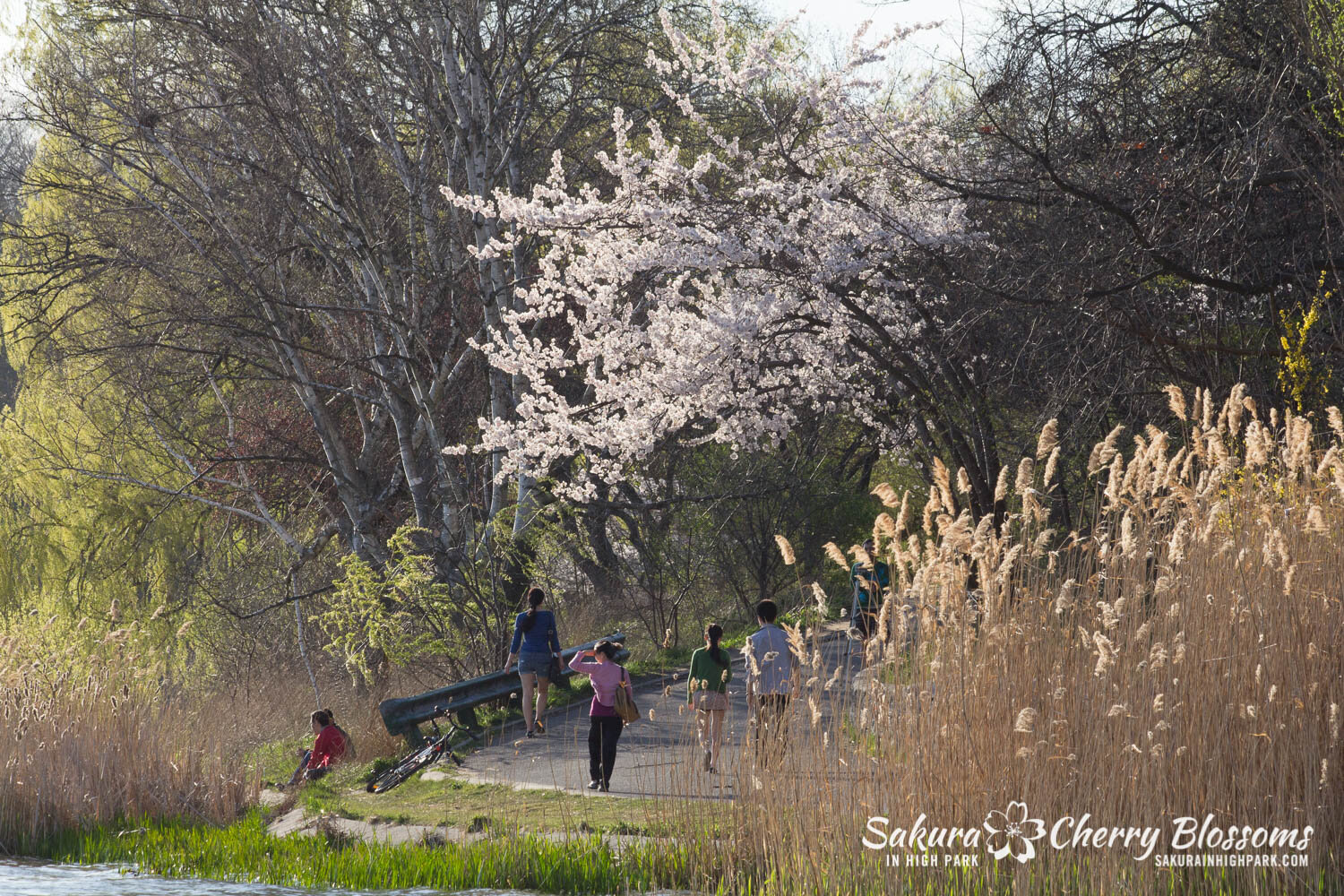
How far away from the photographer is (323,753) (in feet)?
40.8

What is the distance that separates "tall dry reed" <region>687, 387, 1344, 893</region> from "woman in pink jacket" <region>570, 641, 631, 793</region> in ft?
11.6

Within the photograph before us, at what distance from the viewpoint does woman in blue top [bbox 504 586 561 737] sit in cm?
1202

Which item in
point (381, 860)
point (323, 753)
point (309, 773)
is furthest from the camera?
point (323, 753)

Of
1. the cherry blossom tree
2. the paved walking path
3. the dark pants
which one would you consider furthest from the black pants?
the cherry blossom tree

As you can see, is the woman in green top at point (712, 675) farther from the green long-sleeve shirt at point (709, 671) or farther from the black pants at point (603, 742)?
the black pants at point (603, 742)

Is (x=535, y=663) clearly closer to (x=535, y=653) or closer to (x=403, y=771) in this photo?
(x=535, y=653)

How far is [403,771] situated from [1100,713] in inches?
283

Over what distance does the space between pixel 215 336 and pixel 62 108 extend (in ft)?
14.4

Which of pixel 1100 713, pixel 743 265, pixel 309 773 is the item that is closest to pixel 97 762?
pixel 309 773

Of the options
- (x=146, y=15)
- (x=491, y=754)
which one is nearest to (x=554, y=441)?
(x=491, y=754)

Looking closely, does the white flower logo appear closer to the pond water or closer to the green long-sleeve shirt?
the pond water

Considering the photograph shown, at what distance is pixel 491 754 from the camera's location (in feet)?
39.4

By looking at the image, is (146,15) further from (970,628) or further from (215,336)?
(970,628)

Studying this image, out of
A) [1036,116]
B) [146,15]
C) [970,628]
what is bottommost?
[970,628]
